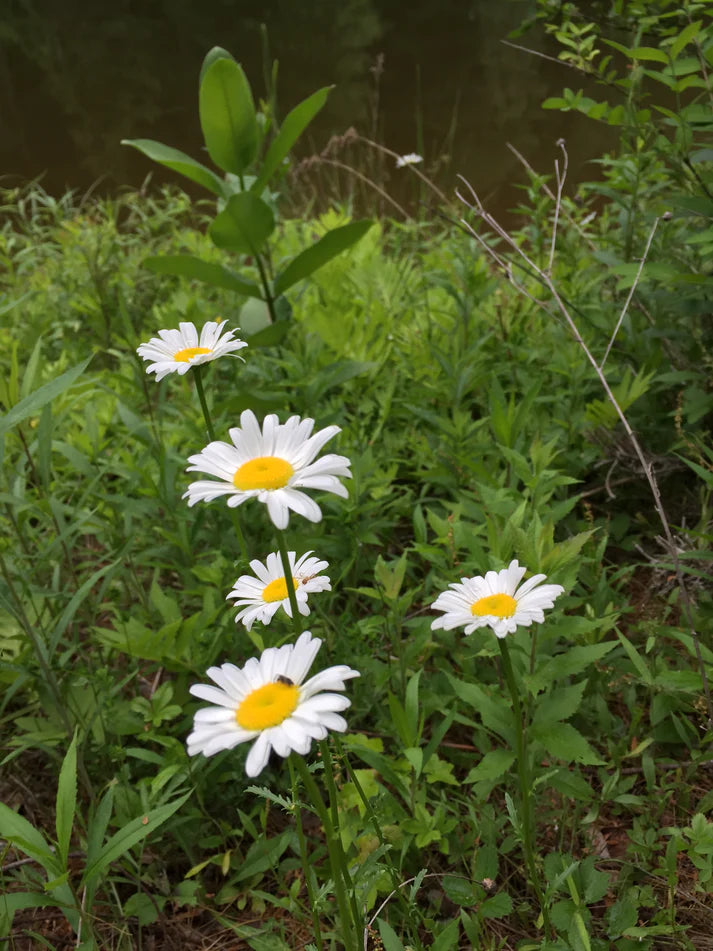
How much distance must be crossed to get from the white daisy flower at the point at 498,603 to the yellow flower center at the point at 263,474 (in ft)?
0.79

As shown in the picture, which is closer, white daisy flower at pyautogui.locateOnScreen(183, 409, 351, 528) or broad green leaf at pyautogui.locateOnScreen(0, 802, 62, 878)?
white daisy flower at pyautogui.locateOnScreen(183, 409, 351, 528)

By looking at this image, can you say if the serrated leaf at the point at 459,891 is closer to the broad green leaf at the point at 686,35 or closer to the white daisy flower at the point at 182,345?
the white daisy flower at the point at 182,345

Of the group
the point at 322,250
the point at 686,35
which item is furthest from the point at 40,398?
the point at 686,35

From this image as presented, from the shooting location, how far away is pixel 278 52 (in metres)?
8.77

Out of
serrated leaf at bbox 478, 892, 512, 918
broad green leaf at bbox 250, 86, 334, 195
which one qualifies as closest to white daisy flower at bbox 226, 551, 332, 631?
serrated leaf at bbox 478, 892, 512, 918

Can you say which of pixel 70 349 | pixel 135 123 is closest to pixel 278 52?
pixel 135 123

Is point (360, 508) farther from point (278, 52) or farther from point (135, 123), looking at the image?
point (278, 52)

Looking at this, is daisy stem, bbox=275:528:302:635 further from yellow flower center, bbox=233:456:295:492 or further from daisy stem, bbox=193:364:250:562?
daisy stem, bbox=193:364:250:562

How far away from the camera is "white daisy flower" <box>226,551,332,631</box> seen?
2.82ft

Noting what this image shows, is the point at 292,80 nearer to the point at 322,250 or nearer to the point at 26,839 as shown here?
the point at 322,250

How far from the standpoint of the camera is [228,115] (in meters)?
1.82

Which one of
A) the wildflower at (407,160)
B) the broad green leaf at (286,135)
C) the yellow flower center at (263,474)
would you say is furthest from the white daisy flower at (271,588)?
the wildflower at (407,160)

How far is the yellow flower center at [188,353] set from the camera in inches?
41.3

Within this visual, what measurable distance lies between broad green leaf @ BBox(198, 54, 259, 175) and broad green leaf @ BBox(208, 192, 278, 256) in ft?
0.48
